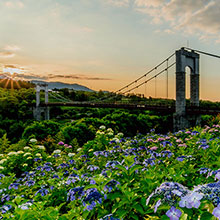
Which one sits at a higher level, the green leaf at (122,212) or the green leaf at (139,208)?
the green leaf at (139,208)

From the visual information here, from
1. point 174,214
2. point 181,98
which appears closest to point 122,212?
point 174,214

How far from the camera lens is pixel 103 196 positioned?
198cm

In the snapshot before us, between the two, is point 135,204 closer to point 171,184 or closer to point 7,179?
point 171,184

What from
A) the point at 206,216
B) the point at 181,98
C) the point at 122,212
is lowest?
the point at 122,212

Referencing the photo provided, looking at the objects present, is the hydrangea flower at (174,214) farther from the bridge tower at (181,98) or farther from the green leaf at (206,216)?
the bridge tower at (181,98)

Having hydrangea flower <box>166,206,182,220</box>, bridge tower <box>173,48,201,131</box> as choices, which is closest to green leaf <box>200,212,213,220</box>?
hydrangea flower <box>166,206,182,220</box>

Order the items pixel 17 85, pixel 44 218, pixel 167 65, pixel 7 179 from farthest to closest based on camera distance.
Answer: pixel 17 85 < pixel 167 65 < pixel 7 179 < pixel 44 218

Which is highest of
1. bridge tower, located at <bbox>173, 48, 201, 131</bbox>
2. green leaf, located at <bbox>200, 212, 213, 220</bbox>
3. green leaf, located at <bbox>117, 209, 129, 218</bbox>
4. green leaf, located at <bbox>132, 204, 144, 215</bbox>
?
bridge tower, located at <bbox>173, 48, 201, 131</bbox>

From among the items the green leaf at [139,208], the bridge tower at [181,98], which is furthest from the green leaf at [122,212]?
the bridge tower at [181,98]

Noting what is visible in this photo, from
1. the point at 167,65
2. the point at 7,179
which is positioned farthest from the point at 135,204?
the point at 167,65

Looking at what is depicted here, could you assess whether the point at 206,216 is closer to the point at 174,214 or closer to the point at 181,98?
the point at 174,214

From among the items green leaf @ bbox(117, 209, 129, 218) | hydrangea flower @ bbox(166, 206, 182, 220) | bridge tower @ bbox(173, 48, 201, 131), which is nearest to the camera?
hydrangea flower @ bbox(166, 206, 182, 220)

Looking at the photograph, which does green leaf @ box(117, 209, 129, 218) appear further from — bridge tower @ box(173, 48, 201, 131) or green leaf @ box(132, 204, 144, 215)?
bridge tower @ box(173, 48, 201, 131)

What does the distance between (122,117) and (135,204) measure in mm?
18238
